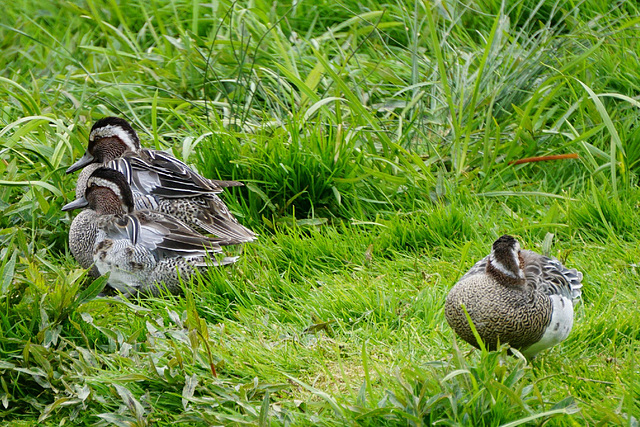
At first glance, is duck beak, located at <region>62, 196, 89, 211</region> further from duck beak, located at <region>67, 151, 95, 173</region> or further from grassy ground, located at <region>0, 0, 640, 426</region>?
duck beak, located at <region>67, 151, 95, 173</region>

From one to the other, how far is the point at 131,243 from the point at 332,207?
52.3 inches

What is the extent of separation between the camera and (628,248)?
4.65 m

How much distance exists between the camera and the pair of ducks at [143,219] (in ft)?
15.3

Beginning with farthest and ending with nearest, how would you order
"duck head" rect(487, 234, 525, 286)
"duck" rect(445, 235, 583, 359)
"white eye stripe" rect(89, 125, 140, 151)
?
"white eye stripe" rect(89, 125, 140, 151) < "duck head" rect(487, 234, 525, 286) < "duck" rect(445, 235, 583, 359)

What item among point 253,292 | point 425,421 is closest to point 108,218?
point 253,292

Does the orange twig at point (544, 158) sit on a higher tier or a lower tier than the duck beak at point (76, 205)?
higher

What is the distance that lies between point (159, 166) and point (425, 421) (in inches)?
103

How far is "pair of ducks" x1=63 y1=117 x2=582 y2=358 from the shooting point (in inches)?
140

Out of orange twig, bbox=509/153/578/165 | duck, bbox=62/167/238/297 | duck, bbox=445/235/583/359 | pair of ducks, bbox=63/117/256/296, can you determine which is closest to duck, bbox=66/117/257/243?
pair of ducks, bbox=63/117/256/296

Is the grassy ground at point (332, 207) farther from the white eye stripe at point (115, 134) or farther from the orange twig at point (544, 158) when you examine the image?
the white eye stripe at point (115, 134)

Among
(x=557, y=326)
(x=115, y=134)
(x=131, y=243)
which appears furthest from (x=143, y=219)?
(x=557, y=326)

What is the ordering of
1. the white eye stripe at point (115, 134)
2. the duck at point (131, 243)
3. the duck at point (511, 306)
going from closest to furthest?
the duck at point (511, 306) < the duck at point (131, 243) < the white eye stripe at point (115, 134)

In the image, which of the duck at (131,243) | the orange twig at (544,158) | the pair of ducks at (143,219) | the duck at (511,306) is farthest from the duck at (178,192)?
the orange twig at (544,158)

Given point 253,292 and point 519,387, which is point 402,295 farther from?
point 519,387
